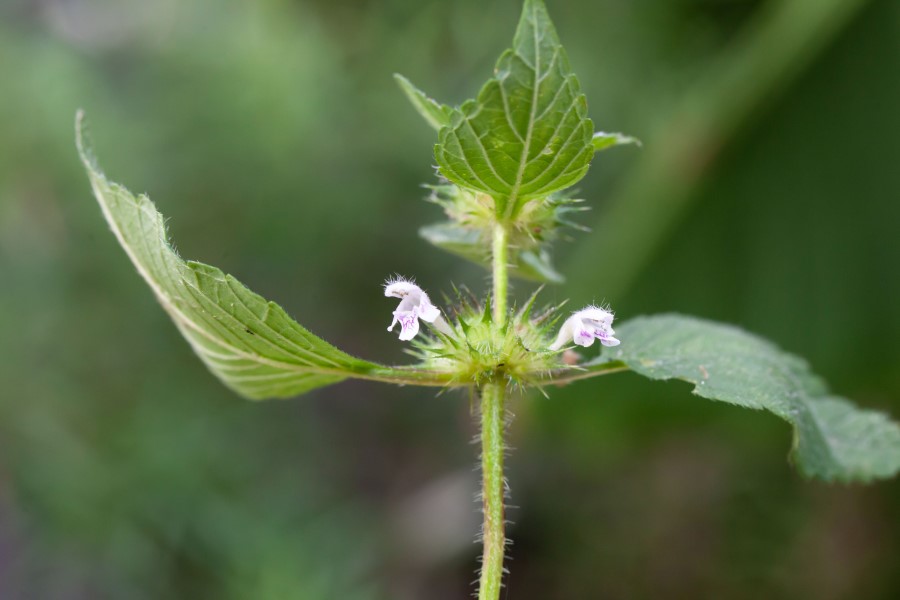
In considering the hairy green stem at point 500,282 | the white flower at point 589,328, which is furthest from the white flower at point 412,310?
the white flower at point 589,328

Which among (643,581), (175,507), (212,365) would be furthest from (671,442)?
(212,365)

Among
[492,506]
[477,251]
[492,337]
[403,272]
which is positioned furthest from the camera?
[403,272]

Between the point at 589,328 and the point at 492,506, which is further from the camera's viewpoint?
the point at 589,328

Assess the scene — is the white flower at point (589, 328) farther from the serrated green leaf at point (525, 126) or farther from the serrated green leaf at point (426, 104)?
the serrated green leaf at point (426, 104)

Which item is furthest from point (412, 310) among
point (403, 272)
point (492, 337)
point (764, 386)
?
point (403, 272)

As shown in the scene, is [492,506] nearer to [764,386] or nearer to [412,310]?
[412,310]

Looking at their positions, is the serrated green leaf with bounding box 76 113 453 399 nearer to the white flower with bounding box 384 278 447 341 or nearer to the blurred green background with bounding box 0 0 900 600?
the white flower with bounding box 384 278 447 341

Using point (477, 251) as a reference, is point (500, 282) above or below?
below
